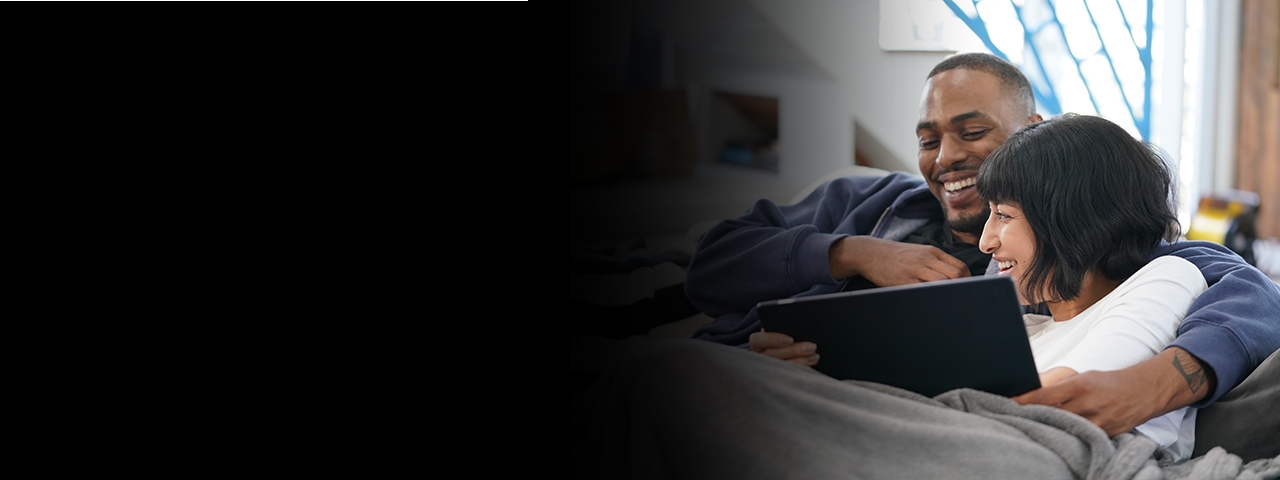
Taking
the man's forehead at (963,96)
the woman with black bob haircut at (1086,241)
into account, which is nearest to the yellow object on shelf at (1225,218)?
the woman with black bob haircut at (1086,241)

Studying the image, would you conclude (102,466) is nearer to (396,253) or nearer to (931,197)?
(396,253)

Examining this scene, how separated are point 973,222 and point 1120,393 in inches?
11.0

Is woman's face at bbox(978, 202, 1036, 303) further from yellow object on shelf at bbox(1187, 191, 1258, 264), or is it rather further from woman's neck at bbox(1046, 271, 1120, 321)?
yellow object on shelf at bbox(1187, 191, 1258, 264)

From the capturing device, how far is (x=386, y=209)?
1220 mm

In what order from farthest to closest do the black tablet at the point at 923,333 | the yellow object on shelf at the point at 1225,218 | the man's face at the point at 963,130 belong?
the yellow object on shelf at the point at 1225,218, the man's face at the point at 963,130, the black tablet at the point at 923,333

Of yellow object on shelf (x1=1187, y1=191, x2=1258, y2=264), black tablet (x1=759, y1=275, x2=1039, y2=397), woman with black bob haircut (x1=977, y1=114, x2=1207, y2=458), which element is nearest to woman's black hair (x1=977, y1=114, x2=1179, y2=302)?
woman with black bob haircut (x1=977, y1=114, x2=1207, y2=458)

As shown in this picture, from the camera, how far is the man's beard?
46.7 inches

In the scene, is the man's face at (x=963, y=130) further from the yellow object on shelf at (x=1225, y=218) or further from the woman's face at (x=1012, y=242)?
the yellow object on shelf at (x=1225, y=218)

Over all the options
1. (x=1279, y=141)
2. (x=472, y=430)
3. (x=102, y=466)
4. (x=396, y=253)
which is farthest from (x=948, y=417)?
(x=1279, y=141)

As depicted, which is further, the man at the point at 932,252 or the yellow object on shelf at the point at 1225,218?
the yellow object on shelf at the point at 1225,218

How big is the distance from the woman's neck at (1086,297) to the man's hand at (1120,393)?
9cm

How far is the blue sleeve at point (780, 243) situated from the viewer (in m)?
1.22

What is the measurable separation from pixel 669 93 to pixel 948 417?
1.80 ft

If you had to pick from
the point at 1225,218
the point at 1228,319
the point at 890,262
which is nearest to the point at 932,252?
the point at 890,262
